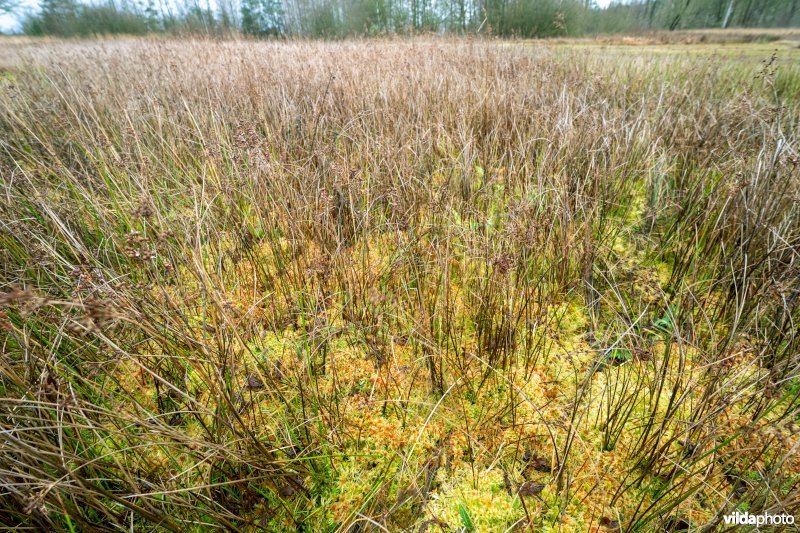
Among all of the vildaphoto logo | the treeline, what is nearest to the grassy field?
the vildaphoto logo

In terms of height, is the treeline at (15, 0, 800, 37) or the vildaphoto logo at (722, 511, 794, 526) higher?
the treeline at (15, 0, 800, 37)

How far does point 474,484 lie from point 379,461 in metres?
0.36

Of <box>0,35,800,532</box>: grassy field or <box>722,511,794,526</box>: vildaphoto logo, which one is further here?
<box>0,35,800,532</box>: grassy field

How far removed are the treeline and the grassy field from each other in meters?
18.9

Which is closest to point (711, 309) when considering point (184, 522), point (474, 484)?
point (474, 484)

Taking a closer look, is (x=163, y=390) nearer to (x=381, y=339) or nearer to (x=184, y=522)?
(x=184, y=522)

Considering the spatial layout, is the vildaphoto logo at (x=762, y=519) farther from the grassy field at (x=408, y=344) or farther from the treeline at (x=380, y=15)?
the treeline at (x=380, y=15)

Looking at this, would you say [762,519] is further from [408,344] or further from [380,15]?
[380,15]

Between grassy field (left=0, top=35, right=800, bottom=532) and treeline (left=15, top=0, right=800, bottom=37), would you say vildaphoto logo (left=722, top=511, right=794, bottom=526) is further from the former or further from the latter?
treeline (left=15, top=0, right=800, bottom=37)

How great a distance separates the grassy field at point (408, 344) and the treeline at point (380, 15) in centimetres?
1893

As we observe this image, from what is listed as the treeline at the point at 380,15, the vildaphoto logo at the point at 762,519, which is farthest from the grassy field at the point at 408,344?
the treeline at the point at 380,15

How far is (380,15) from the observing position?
18953mm

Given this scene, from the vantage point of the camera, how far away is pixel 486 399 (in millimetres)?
1481

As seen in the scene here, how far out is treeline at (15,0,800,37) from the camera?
17969 millimetres
